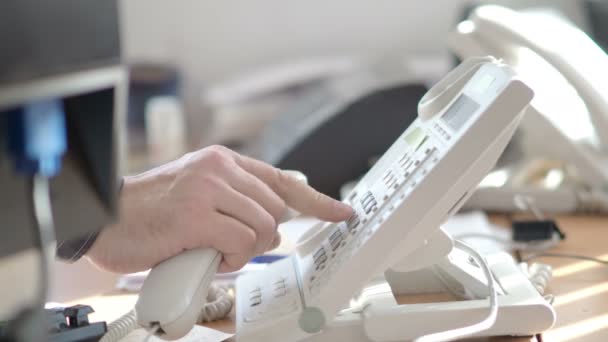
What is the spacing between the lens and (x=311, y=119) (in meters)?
1.79

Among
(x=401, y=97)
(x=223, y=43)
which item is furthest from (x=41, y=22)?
(x=223, y=43)

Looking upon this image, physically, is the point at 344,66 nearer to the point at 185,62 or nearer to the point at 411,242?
the point at 185,62

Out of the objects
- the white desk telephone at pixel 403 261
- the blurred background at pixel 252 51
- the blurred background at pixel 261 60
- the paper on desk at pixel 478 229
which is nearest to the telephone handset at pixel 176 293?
the white desk telephone at pixel 403 261

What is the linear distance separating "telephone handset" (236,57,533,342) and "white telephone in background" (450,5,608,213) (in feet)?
0.99

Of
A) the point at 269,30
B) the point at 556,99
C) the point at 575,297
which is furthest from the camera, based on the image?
the point at 269,30

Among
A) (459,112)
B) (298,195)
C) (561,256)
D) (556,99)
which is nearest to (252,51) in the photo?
(556,99)

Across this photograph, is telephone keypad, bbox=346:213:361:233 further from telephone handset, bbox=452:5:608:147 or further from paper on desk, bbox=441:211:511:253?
telephone handset, bbox=452:5:608:147

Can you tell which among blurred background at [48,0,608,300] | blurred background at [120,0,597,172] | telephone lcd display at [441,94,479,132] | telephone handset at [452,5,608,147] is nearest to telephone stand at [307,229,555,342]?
A: telephone lcd display at [441,94,479,132]

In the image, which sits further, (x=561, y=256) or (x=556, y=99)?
(x=556, y=99)

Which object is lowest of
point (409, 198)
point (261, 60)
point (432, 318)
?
point (261, 60)

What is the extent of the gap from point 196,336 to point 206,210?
133 mm

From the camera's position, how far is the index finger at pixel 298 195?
3.09ft

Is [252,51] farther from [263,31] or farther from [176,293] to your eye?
[176,293]

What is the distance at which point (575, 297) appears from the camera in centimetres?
102
